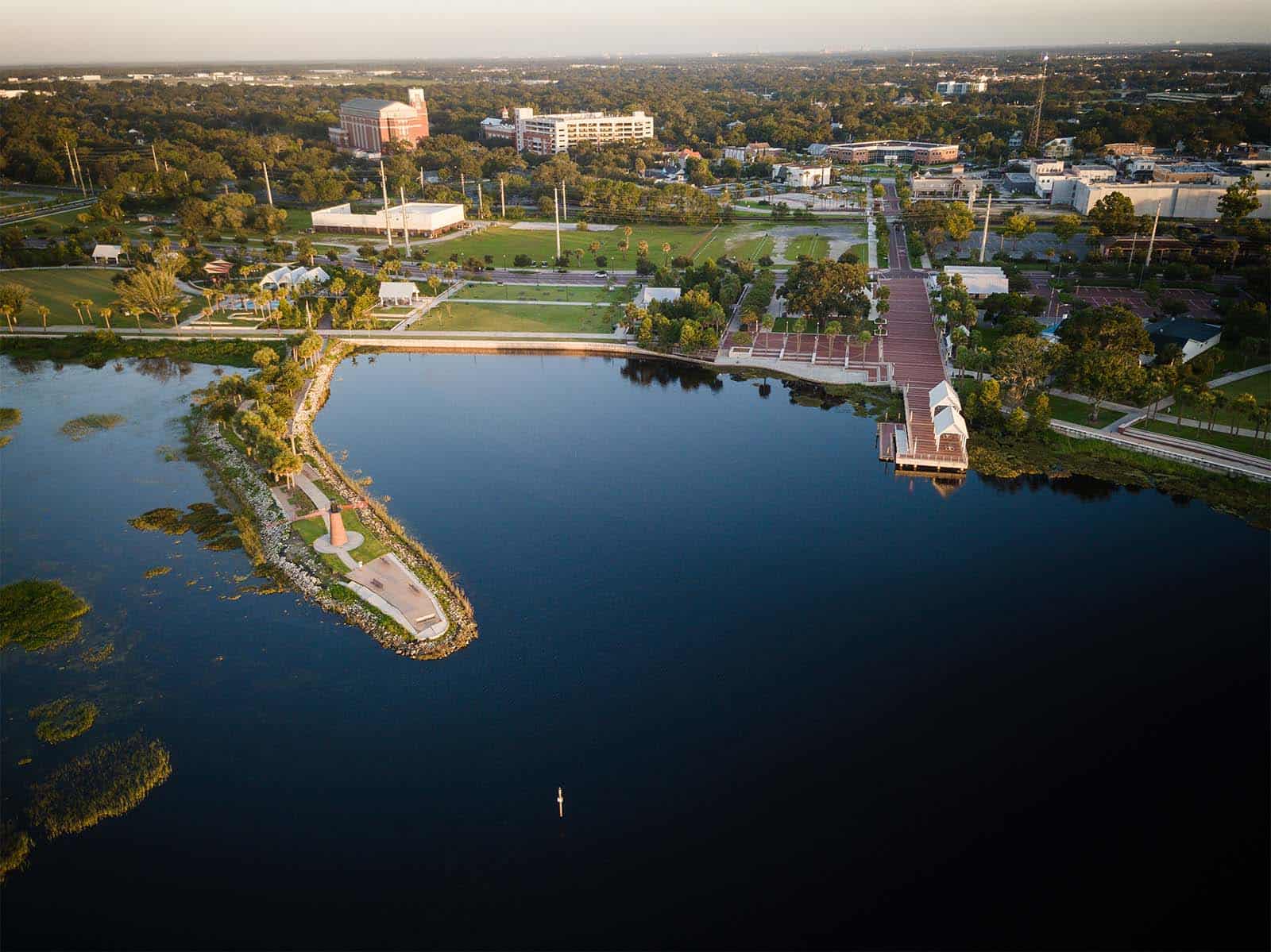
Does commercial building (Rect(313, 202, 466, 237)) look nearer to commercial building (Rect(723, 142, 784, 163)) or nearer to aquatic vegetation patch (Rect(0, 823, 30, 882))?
commercial building (Rect(723, 142, 784, 163))

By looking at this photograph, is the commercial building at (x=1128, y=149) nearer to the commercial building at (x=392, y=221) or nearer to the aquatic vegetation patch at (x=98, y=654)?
the commercial building at (x=392, y=221)

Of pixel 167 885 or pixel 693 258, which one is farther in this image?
pixel 693 258

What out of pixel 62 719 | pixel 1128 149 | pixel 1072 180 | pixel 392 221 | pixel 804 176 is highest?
pixel 1128 149

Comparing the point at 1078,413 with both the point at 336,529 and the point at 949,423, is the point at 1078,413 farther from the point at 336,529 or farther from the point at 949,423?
the point at 336,529

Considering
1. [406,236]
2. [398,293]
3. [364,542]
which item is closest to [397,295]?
[398,293]

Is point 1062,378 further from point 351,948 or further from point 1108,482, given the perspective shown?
point 351,948

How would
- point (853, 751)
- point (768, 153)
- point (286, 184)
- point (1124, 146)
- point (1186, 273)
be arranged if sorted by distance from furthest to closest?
point (768, 153)
point (1124, 146)
point (286, 184)
point (1186, 273)
point (853, 751)

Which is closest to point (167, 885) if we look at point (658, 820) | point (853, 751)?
point (658, 820)
